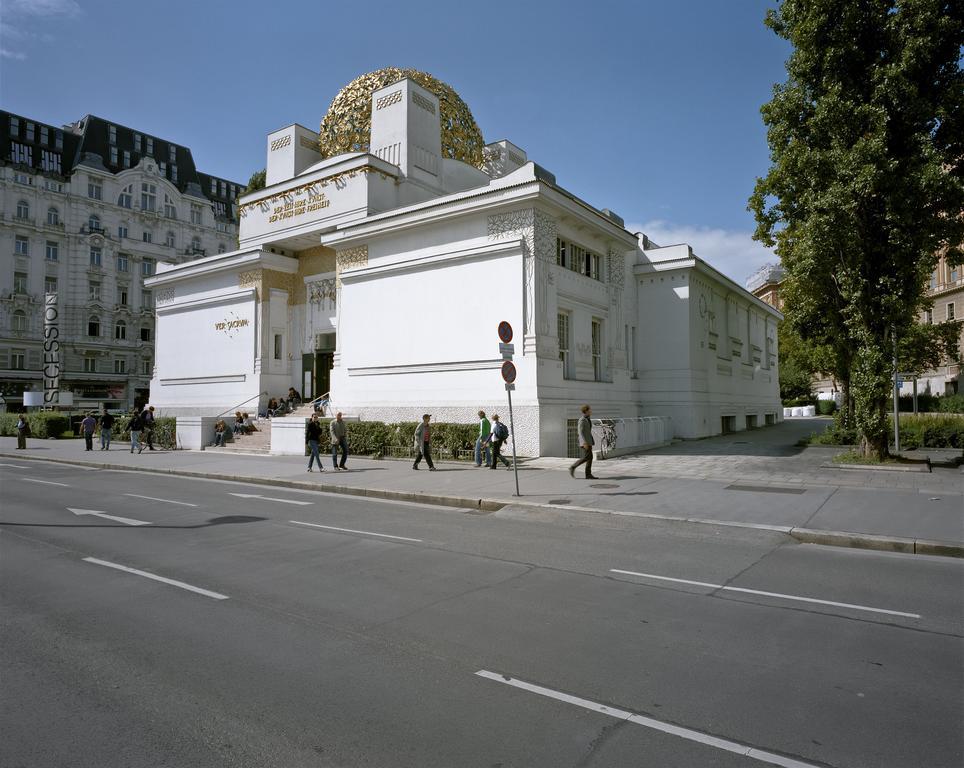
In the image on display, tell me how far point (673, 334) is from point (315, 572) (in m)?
22.3

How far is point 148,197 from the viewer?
6116 cm

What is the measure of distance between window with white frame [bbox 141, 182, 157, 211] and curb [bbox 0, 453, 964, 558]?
51817mm

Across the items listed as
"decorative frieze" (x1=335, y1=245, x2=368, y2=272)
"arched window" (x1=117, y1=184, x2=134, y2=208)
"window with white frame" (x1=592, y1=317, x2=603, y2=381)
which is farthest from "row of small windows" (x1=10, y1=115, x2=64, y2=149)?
"window with white frame" (x1=592, y1=317, x2=603, y2=381)

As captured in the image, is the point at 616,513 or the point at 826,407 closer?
the point at 616,513

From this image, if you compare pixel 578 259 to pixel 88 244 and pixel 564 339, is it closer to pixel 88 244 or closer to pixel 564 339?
pixel 564 339

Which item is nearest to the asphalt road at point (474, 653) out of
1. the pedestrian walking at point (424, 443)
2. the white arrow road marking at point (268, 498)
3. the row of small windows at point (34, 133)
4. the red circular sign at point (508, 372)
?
the white arrow road marking at point (268, 498)

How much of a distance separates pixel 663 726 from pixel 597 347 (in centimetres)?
2112

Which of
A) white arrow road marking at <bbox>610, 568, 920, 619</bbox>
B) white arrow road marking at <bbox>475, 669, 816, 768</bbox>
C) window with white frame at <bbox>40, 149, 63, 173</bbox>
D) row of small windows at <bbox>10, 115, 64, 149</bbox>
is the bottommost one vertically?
white arrow road marking at <bbox>610, 568, 920, 619</bbox>

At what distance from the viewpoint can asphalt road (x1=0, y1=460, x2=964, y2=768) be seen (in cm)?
332

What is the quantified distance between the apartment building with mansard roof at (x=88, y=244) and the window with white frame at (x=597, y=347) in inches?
1867

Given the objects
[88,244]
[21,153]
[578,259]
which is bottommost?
[578,259]

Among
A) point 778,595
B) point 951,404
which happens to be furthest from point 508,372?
point 951,404

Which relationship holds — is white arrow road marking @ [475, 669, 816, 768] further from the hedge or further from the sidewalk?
the hedge

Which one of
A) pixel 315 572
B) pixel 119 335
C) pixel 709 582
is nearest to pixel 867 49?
pixel 709 582
